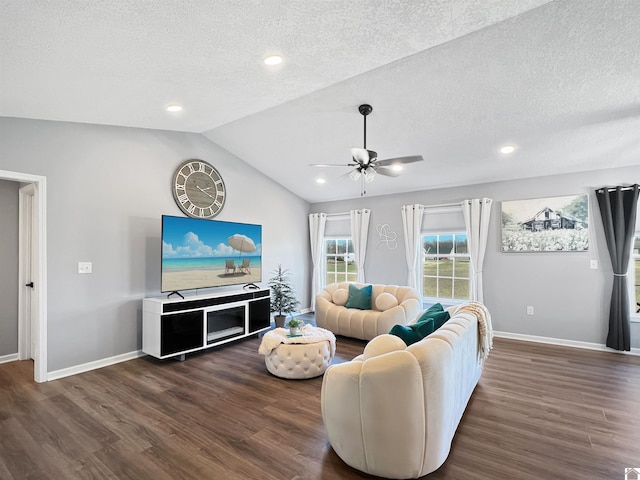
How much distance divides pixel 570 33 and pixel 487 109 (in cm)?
102

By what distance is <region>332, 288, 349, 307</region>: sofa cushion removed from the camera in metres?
5.18

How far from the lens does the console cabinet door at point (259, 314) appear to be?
15.6ft

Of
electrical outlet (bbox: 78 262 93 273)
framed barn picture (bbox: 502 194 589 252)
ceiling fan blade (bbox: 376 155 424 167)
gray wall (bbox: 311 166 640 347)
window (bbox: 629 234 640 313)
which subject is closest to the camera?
ceiling fan blade (bbox: 376 155 424 167)

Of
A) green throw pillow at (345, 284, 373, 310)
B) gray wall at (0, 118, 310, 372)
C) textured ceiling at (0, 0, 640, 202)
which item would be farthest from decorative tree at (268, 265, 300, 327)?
textured ceiling at (0, 0, 640, 202)

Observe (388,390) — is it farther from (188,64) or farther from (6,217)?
(6,217)

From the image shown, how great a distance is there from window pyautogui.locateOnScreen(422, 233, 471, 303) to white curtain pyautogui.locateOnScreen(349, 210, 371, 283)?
3.70 ft

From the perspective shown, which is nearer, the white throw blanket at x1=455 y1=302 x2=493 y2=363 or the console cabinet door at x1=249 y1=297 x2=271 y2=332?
the white throw blanket at x1=455 y1=302 x2=493 y2=363

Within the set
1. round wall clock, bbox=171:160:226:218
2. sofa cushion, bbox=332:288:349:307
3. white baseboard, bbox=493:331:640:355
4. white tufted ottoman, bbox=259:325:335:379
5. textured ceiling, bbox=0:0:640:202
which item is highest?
textured ceiling, bbox=0:0:640:202

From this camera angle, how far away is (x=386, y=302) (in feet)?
15.6

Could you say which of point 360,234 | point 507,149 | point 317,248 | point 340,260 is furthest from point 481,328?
point 317,248

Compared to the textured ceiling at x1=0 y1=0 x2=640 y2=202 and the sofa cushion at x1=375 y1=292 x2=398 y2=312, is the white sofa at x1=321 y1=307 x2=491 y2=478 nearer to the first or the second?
the textured ceiling at x1=0 y1=0 x2=640 y2=202

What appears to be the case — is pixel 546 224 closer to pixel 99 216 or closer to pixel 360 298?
pixel 360 298

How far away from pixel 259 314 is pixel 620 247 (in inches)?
→ 195

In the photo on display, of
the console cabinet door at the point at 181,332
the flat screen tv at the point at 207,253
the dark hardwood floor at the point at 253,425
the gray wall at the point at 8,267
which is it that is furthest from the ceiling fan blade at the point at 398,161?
the gray wall at the point at 8,267
